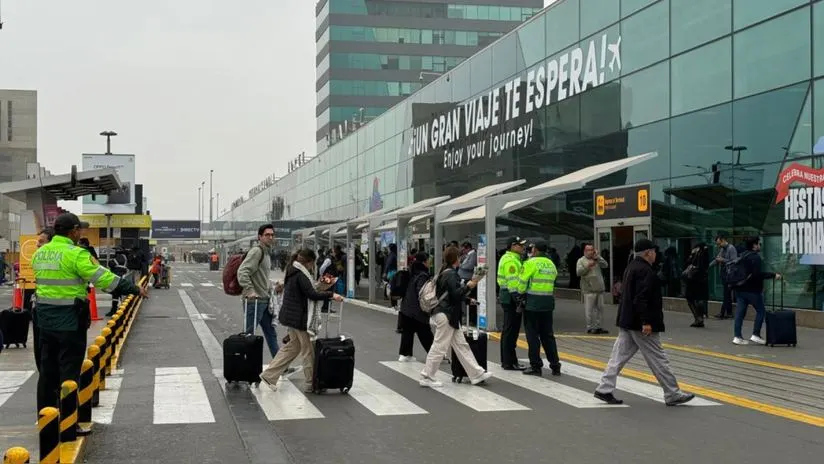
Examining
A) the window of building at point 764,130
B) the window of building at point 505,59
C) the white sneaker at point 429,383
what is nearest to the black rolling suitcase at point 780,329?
the window of building at point 764,130

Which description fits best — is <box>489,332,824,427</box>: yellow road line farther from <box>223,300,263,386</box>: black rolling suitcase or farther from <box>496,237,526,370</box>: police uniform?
<box>223,300,263,386</box>: black rolling suitcase

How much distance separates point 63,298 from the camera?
7535mm

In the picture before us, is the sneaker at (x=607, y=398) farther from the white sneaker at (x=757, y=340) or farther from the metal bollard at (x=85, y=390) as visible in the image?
the white sneaker at (x=757, y=340)

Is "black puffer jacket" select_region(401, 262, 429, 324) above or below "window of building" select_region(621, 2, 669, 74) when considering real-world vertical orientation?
below

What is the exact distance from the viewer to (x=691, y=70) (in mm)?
22734

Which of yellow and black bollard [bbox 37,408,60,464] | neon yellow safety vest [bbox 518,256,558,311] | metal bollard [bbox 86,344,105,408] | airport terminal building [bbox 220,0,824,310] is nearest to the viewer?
yellow and black bollard [bbox 37,408,60,464]

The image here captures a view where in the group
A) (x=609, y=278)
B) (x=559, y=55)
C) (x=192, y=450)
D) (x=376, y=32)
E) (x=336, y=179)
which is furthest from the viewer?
(x=376, y=32)

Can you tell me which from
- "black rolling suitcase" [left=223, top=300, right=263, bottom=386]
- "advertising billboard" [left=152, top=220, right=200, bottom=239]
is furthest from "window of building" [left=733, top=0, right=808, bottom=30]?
"advertising billboard" [left=152, top=220, right=200, bottom=239]

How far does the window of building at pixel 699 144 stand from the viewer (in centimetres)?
2130

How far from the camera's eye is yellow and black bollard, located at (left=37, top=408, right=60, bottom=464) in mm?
5117

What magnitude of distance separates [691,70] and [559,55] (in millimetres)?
7486

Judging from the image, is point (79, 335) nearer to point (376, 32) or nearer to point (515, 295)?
point (515, 295)

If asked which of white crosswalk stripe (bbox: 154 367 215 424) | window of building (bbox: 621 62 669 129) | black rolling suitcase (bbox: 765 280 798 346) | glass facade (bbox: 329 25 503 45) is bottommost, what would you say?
white crosswalk stripe (bbox: 154 367 215 424)

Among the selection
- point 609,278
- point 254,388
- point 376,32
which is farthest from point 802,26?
point 376,32
